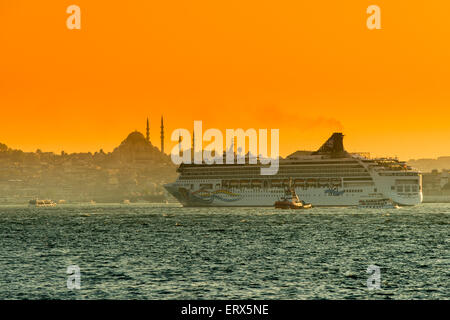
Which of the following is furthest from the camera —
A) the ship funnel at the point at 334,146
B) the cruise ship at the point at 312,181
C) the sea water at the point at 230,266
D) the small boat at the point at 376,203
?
the ship funnel at the point at 334,146

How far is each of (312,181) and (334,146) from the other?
16430 millimetres

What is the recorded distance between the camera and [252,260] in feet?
147

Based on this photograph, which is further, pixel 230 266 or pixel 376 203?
pixel 376 203

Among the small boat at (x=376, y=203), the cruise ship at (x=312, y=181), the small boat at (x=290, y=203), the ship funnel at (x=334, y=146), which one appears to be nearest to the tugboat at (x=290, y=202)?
the small boat at (x=290, y=203)

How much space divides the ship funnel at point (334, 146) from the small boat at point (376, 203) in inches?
808

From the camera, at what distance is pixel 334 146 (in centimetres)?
17000

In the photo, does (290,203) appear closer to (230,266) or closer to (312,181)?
(312,181)

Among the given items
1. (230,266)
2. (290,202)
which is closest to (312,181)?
(290,202)

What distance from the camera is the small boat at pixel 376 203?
5865 inches

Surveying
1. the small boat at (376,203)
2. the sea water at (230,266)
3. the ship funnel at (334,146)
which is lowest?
the small boat at (376,203)

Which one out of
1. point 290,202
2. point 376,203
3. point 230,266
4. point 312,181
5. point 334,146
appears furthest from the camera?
point 334,146

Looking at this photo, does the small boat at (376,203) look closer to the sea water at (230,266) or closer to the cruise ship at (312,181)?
the cruise ship at (312,181)

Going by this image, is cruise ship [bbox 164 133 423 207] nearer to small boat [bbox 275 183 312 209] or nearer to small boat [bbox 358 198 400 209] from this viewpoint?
small boat [bbox 358 198 400 209]
